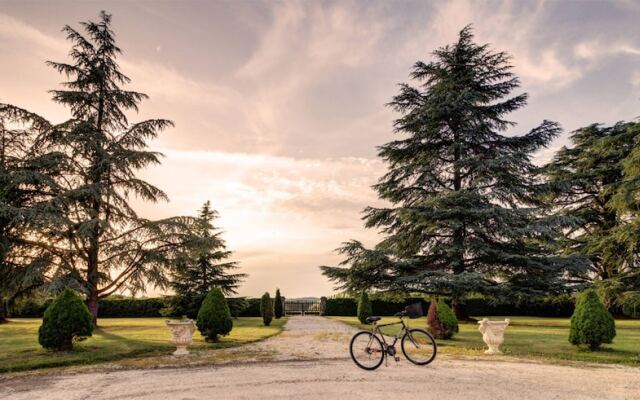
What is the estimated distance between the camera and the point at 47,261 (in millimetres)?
17062

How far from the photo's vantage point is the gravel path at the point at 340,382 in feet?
19.2

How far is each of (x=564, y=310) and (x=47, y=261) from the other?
110 ft

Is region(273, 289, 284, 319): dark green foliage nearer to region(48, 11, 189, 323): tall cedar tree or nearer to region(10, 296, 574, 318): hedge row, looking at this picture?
region(10, 296, 574, 318): hedge row

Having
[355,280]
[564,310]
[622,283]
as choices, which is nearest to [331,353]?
[355,280]

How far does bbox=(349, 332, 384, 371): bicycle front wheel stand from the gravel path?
19 centimetres

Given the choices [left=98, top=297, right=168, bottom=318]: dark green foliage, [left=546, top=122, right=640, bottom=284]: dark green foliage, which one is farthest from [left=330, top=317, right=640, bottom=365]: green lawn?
[left=98, top=297, right=168, bottom=318]: dark green foliage

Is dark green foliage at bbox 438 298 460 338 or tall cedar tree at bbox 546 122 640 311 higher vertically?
tall cedar tree at bbox 546 122 640 311

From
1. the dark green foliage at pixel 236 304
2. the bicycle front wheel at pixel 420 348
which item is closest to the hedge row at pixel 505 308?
the dark green foliage at pixel 236 304

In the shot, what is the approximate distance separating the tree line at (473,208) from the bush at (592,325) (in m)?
6.84

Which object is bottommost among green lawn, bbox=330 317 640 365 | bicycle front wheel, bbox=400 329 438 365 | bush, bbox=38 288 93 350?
green lawn, bbox=330 317 640 365

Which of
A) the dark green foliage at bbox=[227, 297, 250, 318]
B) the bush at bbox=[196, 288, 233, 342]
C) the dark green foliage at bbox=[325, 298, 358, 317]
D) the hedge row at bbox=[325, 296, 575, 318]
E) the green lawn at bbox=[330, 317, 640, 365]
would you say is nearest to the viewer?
the green lawn at bbox=[330, 317, 640, 365]

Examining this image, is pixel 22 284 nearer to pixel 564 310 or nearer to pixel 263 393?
pixel 263 393

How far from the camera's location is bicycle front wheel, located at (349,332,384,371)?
7723mm

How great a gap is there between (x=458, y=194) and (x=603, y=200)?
14323mm
